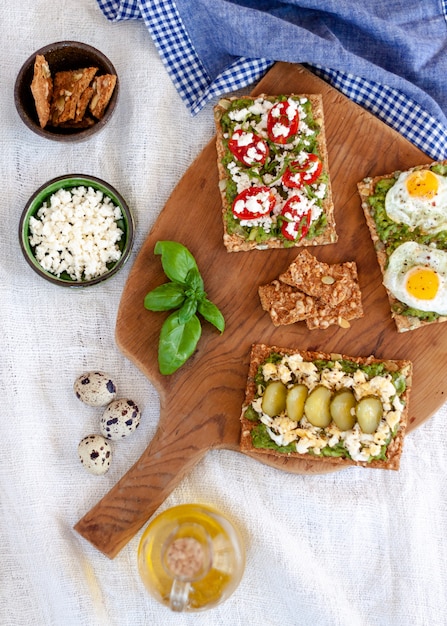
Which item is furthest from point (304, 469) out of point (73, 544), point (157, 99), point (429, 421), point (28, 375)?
point (157, 99)

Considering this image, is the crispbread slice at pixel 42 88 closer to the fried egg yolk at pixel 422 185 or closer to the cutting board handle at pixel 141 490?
the cutting board handle at pixel 141 490

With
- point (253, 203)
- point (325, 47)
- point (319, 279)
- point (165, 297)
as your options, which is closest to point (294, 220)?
point (253, 203)

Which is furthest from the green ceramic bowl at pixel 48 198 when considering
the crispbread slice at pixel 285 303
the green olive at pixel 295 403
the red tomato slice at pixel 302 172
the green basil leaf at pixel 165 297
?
the green olive at pixel 295 403

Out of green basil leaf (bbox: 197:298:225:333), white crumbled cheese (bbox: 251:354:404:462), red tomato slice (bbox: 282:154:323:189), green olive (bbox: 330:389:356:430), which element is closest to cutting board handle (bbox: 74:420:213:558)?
white crumbled cheese (bbox: 251:354:404:462)

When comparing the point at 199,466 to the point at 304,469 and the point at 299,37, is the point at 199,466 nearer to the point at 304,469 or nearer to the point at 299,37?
the point at 304,469

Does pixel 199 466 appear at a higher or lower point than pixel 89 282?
lower
